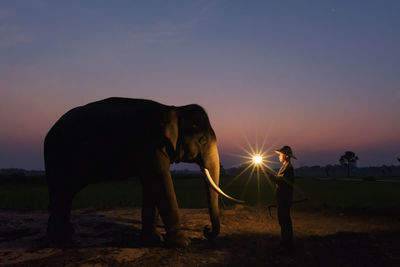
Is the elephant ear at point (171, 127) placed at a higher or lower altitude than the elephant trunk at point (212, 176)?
higher

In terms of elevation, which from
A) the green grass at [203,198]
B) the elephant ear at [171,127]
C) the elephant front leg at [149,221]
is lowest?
the green grass at [203,198]

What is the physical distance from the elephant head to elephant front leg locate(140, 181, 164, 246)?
1069 millimetres

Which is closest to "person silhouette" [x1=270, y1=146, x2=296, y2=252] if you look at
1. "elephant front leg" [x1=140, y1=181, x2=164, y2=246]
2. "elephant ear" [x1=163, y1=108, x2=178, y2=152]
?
"elephant ear" [x1=163, y1=108, x2=178, y2=152]

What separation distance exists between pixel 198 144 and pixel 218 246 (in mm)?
2597

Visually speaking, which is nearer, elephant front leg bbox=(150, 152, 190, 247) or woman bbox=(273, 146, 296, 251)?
woman bbox=(273, 146, 296, 251)

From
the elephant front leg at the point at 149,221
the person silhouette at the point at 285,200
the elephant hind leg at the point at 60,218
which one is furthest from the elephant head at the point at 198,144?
the elephant hind leg at the point at 60,218

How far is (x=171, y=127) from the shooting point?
7.46 metres

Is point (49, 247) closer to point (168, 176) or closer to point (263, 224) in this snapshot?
point (168, 176)

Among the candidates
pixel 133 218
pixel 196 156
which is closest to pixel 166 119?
pixel 196 156

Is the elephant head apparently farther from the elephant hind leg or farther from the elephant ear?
A: the elephant hind leg

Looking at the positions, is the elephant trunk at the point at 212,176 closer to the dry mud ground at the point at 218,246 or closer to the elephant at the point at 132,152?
the elephant at the point at 132,152

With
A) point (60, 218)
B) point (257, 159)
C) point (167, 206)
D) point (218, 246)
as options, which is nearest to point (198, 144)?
point (167, 206)

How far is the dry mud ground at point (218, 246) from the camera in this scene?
19.5ft

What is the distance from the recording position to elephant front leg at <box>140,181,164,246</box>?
7.12 metres
